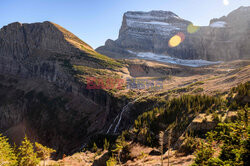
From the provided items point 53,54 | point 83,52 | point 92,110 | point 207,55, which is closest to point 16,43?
point 53,54

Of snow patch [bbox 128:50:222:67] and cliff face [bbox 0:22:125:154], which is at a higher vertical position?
snow patch [bbox 128:50:222:67]

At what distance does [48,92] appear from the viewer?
87.9m

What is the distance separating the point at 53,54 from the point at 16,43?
4046 centimetres

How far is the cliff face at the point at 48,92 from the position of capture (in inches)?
2274

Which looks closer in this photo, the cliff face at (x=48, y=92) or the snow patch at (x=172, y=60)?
the cliff face at (x=48, y=92)

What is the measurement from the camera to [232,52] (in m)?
170

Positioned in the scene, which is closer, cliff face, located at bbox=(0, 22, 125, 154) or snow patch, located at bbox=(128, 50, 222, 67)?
cliff face, located at bbox=(0, 22, 125, 154)

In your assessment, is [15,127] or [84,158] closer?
[84,158]

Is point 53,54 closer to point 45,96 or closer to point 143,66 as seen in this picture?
point 45,96

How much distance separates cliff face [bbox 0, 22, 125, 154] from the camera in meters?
57.8

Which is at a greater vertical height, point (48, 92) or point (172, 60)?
point (172, 60)

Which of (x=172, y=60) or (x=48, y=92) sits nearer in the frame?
(x=48, y=92)

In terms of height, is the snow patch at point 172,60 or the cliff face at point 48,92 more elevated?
the snow patch at point 172,60

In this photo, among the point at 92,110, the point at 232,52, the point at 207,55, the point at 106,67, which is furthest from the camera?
the point at 207,55
